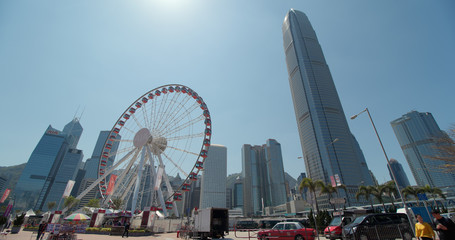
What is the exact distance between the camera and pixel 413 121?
166375 millimetres

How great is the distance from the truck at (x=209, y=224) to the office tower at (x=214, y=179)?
149 meters

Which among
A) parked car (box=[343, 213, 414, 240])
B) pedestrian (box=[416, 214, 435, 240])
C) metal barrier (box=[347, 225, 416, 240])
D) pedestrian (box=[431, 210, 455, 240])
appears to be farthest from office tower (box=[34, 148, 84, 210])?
pedestrian (box=[431, 210, 455, 240])

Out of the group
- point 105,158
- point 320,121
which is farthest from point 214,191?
point 105,158

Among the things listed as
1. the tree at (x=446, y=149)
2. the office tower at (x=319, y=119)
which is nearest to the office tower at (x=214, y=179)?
the office tower at (x=319, y=119)

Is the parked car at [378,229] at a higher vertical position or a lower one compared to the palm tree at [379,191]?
lower

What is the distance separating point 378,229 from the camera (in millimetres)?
11578

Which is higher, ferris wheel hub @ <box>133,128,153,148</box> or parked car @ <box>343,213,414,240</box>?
ferris wheel hub @ <box>133,128,153,148</box>

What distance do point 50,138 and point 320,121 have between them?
227 meters

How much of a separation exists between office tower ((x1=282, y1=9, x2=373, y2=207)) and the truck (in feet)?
338

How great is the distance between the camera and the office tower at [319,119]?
12300cm

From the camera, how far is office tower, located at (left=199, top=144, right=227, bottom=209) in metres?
164

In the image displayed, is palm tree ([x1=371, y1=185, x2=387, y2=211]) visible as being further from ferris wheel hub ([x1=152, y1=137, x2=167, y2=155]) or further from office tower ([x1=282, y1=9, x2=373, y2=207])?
office tower ([x1=282, y1=9, x2=373, y2=207])

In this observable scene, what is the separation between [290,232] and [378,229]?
5.59 meters

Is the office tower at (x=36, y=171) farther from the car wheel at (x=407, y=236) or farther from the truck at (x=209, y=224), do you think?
the car wheel at (x=407, y=236)
